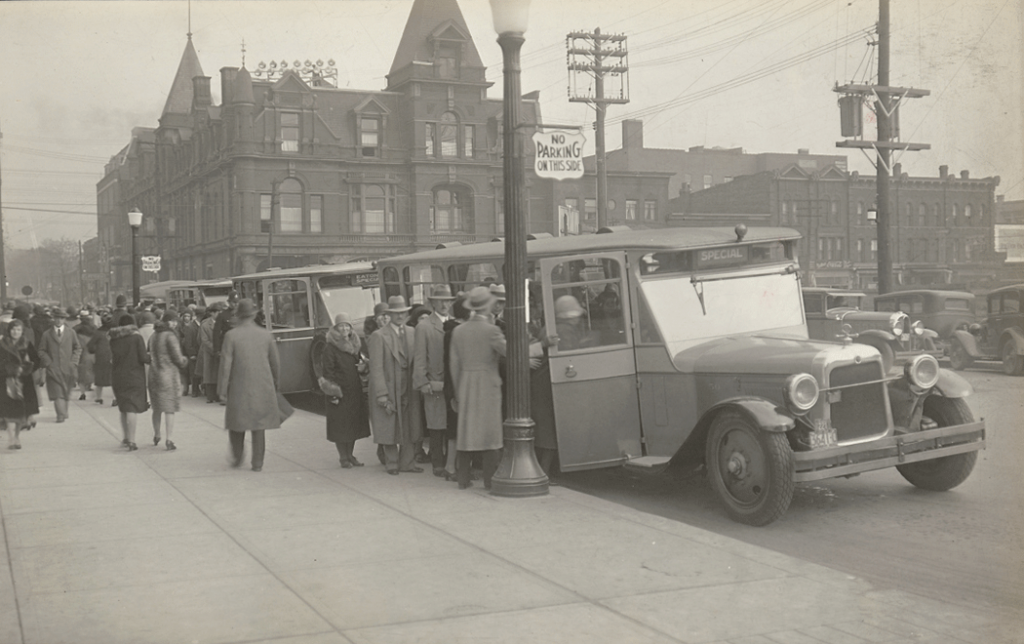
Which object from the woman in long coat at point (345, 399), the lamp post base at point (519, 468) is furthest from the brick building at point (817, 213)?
the lamp post base at point (519, 468)

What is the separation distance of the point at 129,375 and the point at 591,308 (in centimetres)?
597

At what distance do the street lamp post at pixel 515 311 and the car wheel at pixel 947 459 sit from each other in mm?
3251

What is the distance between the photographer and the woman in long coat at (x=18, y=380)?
11.8m

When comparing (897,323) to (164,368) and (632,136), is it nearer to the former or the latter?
(164,368)

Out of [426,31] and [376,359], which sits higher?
[426,31]

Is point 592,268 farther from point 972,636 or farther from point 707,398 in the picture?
point 972,636

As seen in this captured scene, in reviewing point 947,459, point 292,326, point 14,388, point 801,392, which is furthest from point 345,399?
point 292,326

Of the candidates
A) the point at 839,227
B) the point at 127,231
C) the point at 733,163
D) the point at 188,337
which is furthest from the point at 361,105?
the point at 733,163

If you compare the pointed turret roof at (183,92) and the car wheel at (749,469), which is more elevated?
the pointed turret roof at (183,92)

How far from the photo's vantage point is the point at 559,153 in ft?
26.9

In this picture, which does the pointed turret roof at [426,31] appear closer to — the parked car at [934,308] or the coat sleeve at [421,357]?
the parked car at [934,308]

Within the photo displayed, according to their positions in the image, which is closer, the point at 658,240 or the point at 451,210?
the point at 658,240

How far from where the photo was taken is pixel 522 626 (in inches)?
204

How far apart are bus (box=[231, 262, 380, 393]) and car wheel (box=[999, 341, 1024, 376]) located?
1357 cm
